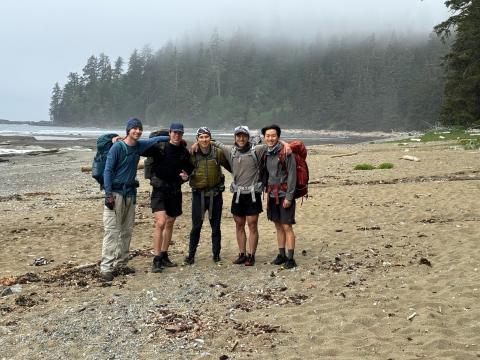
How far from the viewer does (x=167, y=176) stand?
726cm

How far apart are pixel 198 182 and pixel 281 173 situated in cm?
127

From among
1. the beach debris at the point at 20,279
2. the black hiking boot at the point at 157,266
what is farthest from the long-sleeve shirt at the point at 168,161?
the beach debris at the point at 20,279

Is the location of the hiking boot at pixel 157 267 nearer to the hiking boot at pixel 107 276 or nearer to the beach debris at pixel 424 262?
the hiking boot at pixel 107 276

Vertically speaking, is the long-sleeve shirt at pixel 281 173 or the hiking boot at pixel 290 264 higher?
the long-sleeve shirt at pixel 281 173

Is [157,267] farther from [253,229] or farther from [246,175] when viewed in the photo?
[246,175]

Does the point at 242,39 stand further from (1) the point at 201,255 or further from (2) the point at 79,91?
(1) the point at 201,255

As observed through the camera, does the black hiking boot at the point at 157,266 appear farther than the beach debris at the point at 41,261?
No

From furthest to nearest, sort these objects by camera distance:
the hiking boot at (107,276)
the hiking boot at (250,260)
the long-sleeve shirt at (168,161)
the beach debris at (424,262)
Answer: the hiking boot at (250,260)
the long-sleeve shirt at (168,161)
the beach debris at (424,262)
the hiking boot at (107,276)

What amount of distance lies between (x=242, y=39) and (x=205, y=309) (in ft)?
500

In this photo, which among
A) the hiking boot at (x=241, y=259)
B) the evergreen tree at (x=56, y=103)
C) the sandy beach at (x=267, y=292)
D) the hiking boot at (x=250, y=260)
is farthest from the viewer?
the evergreen tree at (x=56, y=103)

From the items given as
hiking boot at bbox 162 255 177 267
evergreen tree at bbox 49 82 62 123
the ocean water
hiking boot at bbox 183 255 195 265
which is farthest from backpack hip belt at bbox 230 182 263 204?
evergreen tree at bbox 49 82 62 123

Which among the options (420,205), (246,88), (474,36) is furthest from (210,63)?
(420,205)

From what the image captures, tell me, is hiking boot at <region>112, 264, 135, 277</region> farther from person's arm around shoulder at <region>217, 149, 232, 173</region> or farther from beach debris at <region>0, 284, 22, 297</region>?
person's arm around shoulder at <region>217, 149, 232, 173</region>

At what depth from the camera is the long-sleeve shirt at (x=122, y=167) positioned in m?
6.88
